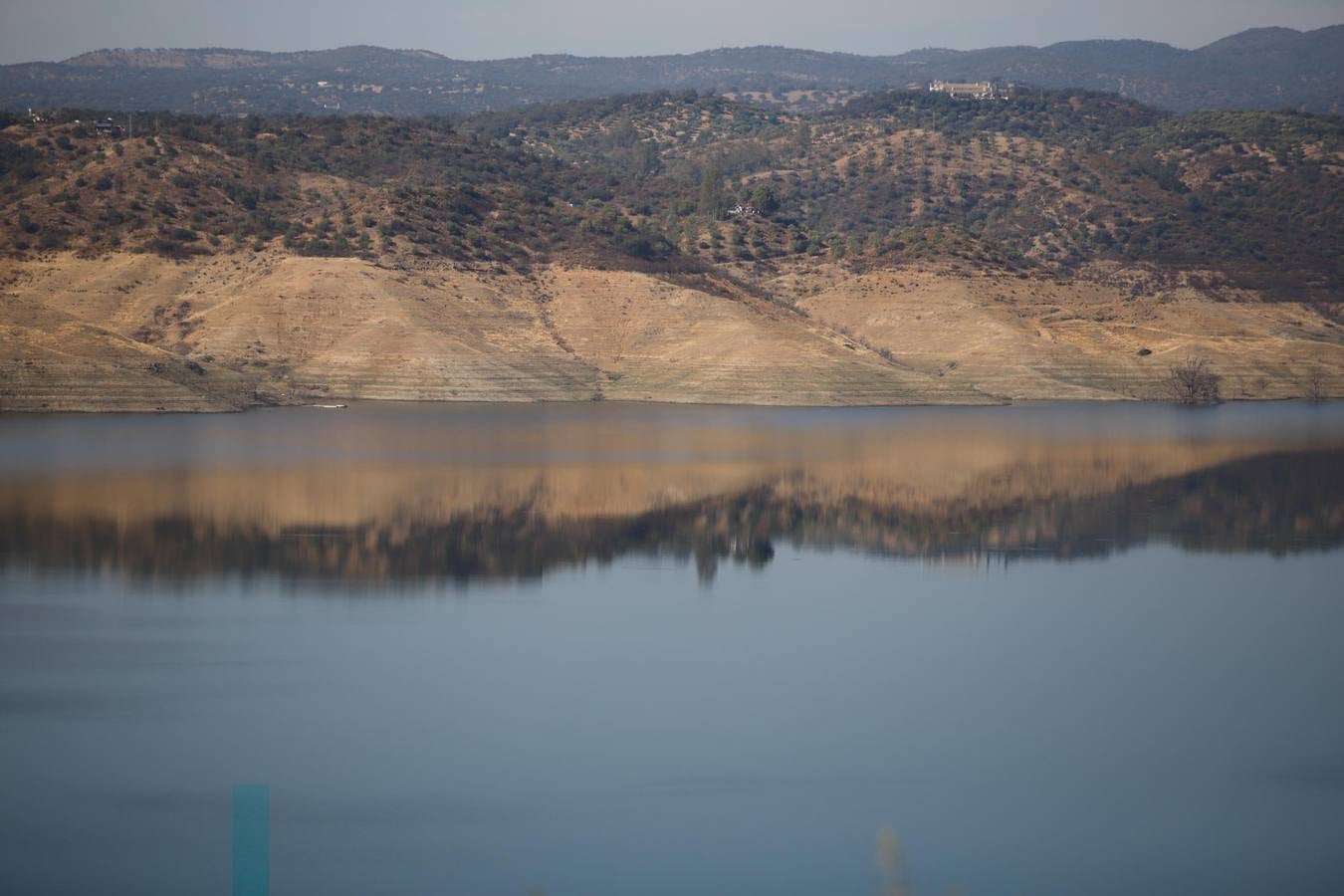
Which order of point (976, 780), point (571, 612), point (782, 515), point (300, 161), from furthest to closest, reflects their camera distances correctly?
point (300, 161) → point (782, 515) → point (571, 612) → point (976, 780)

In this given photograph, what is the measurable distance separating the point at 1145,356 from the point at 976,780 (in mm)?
112827

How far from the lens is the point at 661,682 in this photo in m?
37.0

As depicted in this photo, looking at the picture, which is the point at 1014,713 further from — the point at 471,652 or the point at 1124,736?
the point at 471,652

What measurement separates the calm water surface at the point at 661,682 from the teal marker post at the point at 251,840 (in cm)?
26

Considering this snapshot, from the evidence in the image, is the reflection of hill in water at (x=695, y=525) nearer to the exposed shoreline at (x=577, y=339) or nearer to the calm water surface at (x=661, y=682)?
the calm water surface at (x=661, y=682)

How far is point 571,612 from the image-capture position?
44438 millimetres

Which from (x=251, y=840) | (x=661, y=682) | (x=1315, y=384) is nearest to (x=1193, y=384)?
(x=1315, y=384)

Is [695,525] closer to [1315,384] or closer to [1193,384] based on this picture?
[1193,384]

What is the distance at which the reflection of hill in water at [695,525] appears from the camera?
51.8 m

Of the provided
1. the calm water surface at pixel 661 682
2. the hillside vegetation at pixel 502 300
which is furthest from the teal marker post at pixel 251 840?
the hillside vegetation at pixel 502 300

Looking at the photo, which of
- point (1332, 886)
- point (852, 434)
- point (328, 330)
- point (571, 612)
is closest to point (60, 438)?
point (328, 330)

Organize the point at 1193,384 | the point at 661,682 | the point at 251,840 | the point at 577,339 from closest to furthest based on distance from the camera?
1. the point at 251,840
2. the point at 661,682
3. the point at 577,339
4. the point at 1193,384

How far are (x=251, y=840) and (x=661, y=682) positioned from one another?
12.3 metres

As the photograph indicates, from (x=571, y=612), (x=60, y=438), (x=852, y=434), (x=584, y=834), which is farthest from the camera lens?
(x=852, y=434)
